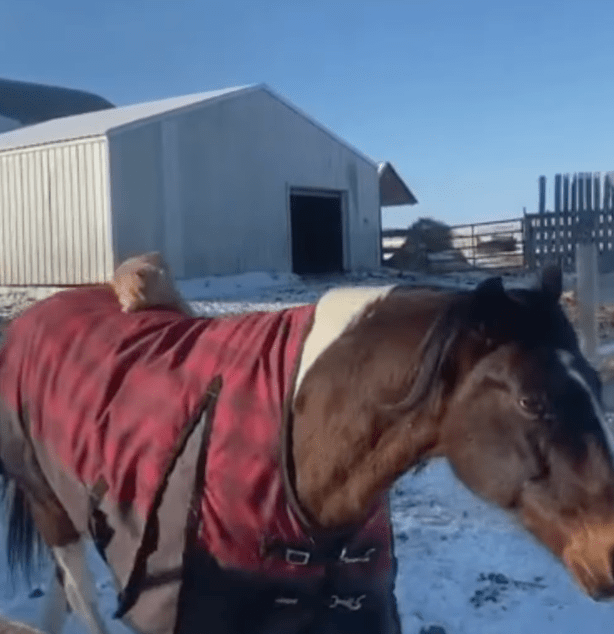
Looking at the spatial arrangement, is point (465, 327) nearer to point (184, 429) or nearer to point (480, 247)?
point (184, 429)

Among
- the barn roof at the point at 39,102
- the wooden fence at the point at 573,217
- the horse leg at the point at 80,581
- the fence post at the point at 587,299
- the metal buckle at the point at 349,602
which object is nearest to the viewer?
the metal buckle at the point at 349,602

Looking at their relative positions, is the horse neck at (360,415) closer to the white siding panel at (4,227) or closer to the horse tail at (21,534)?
the horse tail at (21,534)

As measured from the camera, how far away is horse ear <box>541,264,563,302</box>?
77.7 inches

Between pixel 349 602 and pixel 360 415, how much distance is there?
0.51 metres

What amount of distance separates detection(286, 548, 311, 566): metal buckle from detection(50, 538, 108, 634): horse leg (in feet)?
4.57

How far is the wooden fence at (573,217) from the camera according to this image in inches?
544

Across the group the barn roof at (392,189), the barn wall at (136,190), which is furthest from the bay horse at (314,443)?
the barn roof at (392,189)

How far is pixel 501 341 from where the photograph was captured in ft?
6.26

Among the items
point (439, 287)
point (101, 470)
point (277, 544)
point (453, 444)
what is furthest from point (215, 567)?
point (439, 287)

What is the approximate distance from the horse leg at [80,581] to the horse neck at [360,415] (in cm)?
147

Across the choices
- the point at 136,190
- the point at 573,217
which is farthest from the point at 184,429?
the point at 136,190

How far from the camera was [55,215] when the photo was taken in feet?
55.8

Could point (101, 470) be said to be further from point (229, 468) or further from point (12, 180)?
point (12, 180)

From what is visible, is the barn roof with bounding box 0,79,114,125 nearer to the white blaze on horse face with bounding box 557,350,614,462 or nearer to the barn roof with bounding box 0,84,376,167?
the barn roof with bounding box 0,84,376,167
